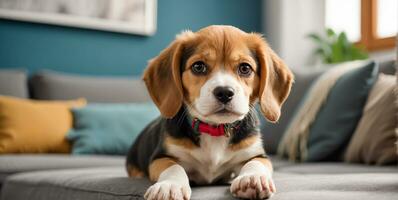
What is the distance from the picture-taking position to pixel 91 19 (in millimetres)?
4094

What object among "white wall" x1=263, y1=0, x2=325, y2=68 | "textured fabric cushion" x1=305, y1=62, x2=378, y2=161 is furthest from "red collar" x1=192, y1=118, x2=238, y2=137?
"white wall" x1=263, y1=0, x2=325, y2=68

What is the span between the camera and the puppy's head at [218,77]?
51.4 inches

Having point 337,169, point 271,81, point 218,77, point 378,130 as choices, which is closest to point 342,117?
point 378,130

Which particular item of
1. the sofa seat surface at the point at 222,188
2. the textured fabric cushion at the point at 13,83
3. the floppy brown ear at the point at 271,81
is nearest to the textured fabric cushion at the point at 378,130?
the sofa seat surface at the point at 222,188

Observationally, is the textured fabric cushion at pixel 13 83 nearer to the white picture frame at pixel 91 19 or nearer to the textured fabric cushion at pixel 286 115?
the white picture frame at pixel 91 19

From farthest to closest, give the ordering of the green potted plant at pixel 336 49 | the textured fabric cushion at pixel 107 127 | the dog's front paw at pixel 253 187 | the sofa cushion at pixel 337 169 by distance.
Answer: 1. the green potted plant at pixel 336 49
2. the textured fabric cushion at pixel 107 127
3. the sofa cushion at pixel 337 169
4. the dog's front paw at pixel 253 187

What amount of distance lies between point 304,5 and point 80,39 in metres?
2.04

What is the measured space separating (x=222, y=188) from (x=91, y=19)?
300 centimetres

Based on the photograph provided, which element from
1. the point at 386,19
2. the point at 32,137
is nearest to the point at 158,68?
the point at 32,137

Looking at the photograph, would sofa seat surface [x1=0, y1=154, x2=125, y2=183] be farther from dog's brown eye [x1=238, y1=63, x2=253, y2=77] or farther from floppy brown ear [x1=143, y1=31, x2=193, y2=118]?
dog's brown eye [x1=238, y1=63, x2=253, y2=77]

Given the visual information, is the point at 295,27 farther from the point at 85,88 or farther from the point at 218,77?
the point at 218,77

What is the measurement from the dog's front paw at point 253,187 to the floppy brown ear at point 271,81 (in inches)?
11.3

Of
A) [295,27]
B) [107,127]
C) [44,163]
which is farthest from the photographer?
[295,27]

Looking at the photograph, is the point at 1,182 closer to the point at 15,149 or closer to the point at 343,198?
the point at 15,149
